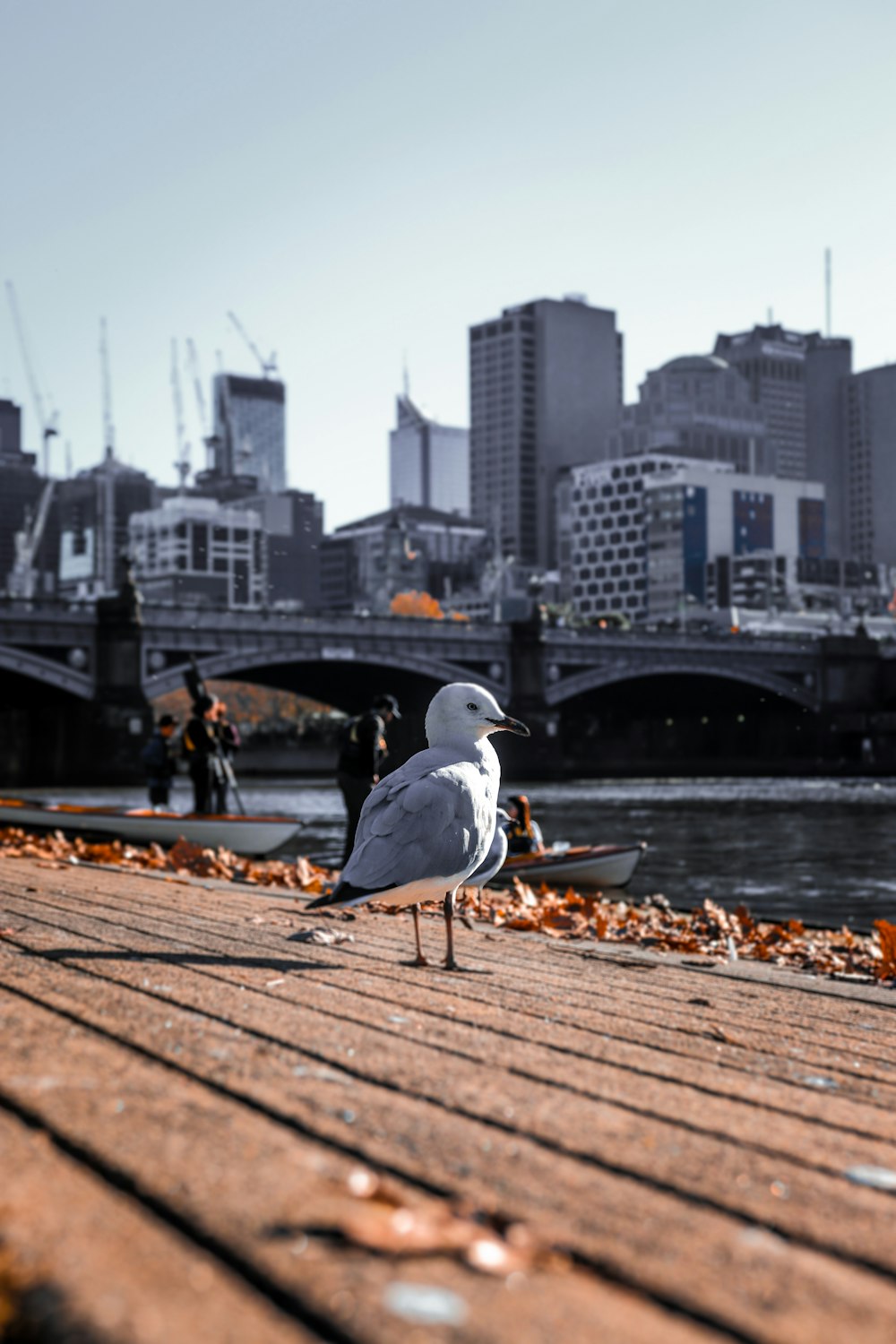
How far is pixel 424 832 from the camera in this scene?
6887 millimetres

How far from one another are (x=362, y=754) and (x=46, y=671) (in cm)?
5230

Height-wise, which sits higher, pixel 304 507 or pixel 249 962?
pixel 304 507

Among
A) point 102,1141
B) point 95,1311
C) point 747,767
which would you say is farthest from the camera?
point 747,767

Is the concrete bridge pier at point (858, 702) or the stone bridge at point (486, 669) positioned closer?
the stone bridge at point (486, 669)

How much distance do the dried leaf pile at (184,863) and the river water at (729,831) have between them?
15.9 feet

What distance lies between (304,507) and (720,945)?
36.7 ft

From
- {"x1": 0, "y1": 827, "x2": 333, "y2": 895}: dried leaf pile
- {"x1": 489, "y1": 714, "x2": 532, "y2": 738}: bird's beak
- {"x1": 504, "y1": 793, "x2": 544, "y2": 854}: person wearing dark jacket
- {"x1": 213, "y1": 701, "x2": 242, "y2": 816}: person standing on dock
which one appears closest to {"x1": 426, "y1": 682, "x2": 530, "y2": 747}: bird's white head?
{"x1": 489, "y1": 714, "x2": 532, "y2": 738}: bird's beak

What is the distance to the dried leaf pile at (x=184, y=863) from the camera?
531 inches

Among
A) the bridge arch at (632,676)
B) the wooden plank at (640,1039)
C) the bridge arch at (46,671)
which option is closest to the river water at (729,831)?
the bridge arch at (46,671)

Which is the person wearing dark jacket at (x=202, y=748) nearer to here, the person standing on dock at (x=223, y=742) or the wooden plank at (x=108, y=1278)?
the person standing on dock at (x=223, y=742)

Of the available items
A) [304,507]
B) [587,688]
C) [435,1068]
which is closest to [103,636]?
[587,688]

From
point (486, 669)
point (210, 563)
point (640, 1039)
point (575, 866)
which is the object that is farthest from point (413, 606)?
point (640, 1039)

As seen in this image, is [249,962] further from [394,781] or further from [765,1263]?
[765,1263]

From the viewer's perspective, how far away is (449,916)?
727 cm
